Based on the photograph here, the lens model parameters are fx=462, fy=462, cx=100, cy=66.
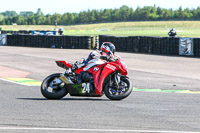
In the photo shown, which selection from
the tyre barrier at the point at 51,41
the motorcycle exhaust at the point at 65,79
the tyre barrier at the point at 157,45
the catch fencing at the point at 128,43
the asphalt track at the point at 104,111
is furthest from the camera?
the tyre barrier at the point at 51,41

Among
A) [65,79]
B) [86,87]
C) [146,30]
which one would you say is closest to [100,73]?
[86,87]

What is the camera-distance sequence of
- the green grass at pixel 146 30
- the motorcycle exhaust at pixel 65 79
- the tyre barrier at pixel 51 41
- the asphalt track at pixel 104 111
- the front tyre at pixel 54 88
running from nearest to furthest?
the asphalt track at pixel 104 111 < the motorcycle exhaust at pixel 65 79 < the front tyre at pixel 54 88 < the tyre barrier at pixel 51 41 < the green grass at pixel 146 30

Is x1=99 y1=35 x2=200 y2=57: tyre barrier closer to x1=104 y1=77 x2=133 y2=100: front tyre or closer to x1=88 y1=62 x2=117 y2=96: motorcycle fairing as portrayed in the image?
x1=104 y1=77 x2=133 y2=100: front tyre

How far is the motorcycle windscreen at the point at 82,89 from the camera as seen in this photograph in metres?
11.6

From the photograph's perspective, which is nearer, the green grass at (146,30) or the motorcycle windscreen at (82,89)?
the motorcycle windscreen at (82,89)

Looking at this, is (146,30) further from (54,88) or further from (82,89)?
(82,89)

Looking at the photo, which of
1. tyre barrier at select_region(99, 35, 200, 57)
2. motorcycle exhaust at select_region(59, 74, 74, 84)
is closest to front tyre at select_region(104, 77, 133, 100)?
motorcycle exhaust at select_region(59, 74, 74, 84)

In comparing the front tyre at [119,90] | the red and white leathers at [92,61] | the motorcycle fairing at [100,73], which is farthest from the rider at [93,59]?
the front tyre at [119,90]

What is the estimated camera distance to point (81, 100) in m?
12.0

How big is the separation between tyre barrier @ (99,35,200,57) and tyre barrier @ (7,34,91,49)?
3.06 metres

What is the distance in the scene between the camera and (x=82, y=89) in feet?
38.3

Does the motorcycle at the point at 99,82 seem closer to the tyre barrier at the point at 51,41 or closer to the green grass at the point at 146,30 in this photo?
the tyre barrier at the point at 51,41

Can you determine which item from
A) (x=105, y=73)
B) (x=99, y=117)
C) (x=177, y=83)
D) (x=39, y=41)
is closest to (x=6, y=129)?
(x=99, y=117)

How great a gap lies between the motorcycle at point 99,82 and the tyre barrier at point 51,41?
92.9 ft
